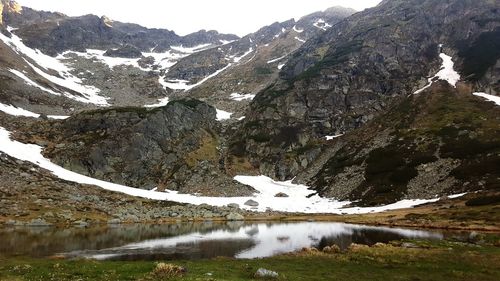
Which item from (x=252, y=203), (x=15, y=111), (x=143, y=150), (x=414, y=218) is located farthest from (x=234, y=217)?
(x=15, y=111)

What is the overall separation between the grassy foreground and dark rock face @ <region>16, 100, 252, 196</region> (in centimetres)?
10637

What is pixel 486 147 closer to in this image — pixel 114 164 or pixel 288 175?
pixel 288 175

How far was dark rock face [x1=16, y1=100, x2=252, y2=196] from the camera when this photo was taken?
497 ft

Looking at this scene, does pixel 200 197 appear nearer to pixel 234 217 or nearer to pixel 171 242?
pixel 234 217

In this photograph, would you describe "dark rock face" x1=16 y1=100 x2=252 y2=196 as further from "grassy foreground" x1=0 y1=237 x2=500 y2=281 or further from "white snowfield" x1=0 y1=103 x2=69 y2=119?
"grassy foreground" x1=0 y1=237 x2=500 y2=281

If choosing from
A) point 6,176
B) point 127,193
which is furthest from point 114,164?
point 6,176

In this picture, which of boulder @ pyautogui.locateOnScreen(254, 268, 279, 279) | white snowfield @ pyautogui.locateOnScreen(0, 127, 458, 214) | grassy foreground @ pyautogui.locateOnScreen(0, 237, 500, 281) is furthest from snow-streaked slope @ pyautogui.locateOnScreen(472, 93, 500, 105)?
boulder @ pyautogui.locateOnScreen(254, 268, 279, 279)

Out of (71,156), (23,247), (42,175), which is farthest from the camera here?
(71,156)

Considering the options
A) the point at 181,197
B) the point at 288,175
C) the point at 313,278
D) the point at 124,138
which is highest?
the point at 124,138

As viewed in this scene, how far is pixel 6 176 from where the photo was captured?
111438 millimetres

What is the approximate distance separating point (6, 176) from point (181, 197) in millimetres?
Answer: 53440

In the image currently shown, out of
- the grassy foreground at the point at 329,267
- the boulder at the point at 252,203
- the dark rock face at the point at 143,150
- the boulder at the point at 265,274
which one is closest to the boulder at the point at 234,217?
the boulder at the point at 252,203

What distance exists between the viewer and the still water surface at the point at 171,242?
51.0m

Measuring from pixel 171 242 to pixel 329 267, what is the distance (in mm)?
32228
